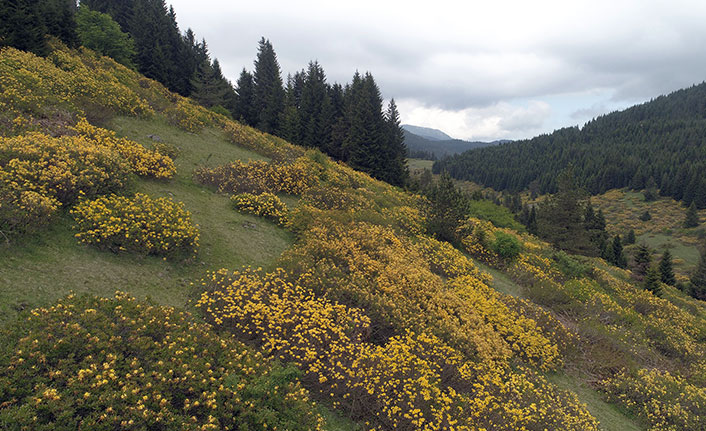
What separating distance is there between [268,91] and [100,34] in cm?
2279

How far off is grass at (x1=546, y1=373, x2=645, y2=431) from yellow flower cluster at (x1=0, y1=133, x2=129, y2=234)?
44.3 ft

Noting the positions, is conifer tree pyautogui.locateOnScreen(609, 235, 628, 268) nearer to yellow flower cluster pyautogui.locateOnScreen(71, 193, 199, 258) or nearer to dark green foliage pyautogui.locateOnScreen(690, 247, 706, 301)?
dark green foliage pyautogui.locateOnScreen(690, 247, 706, 301)

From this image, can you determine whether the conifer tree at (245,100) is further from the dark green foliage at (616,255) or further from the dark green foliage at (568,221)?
the dark green foliage at (616,255)

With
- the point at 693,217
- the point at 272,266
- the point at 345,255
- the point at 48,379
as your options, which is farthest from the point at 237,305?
the point at 693,217

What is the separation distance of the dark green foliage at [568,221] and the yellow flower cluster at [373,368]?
18138 millimetres

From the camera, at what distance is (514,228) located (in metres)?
32.4

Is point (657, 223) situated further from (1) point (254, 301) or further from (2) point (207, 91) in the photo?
(1) point (254, 301)

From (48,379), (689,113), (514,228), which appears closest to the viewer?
(48,379)

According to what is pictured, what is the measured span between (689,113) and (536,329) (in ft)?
887

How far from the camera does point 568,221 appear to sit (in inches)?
919

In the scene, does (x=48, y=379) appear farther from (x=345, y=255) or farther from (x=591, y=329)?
(x=591, y=329)

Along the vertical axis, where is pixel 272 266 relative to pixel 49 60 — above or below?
below

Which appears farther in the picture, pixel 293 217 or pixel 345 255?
pixel 293 217

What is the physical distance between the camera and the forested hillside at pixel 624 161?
113625 millimetres
